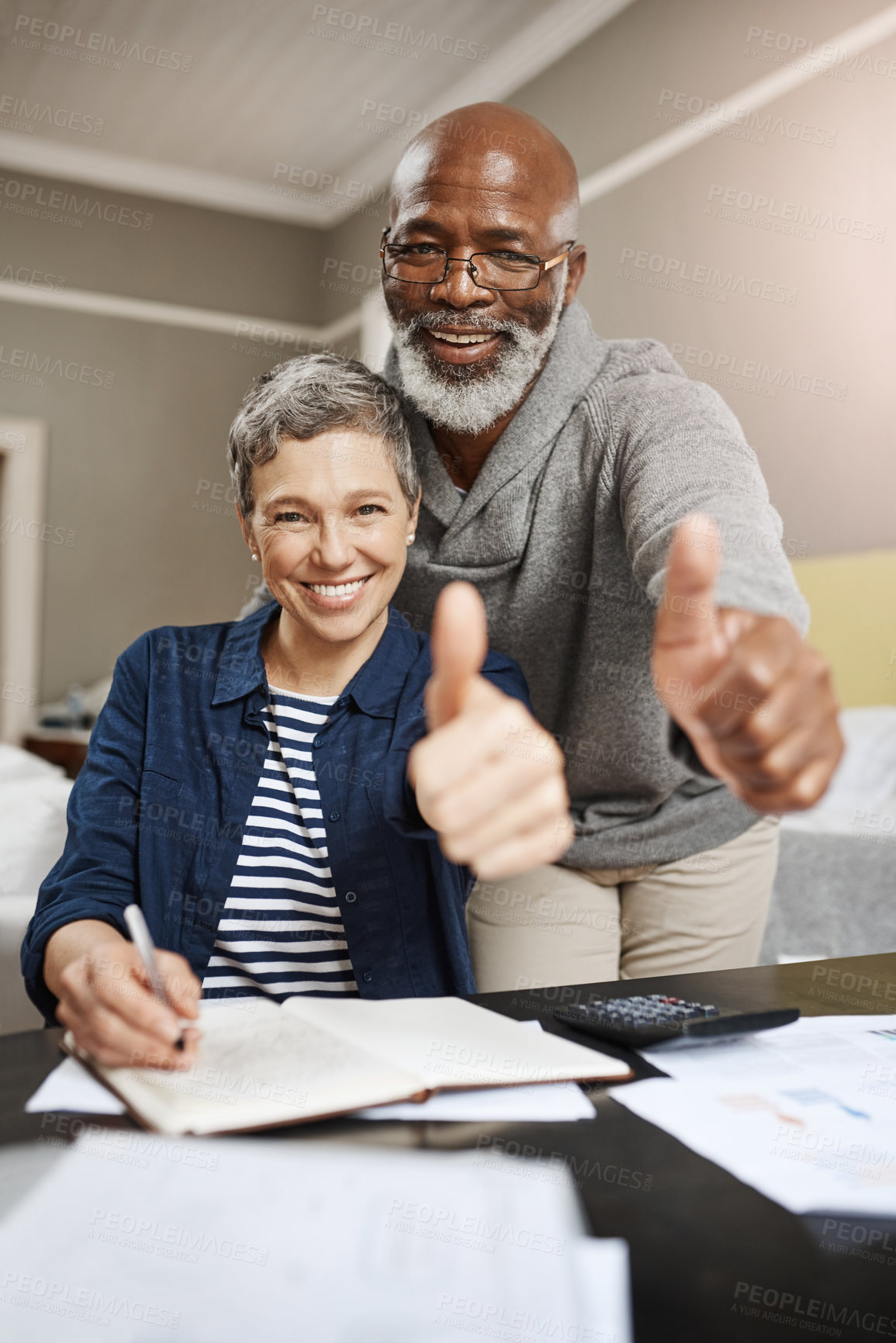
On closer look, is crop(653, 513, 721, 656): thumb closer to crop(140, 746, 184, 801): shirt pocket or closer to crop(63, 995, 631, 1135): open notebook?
crop(63, 995, 631, 1135): open notebook

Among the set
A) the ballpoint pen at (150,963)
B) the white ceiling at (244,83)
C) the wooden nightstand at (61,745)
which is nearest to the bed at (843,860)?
the ballpoint pen at (150,963)

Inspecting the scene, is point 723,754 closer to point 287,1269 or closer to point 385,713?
point 287,1269

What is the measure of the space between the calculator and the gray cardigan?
466mm

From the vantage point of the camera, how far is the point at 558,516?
1.50 metres

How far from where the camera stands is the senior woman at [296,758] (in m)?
1.21

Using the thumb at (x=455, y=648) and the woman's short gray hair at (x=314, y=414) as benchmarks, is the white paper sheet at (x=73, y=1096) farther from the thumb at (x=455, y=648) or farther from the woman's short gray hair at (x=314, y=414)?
the woman's short gray hair at (x=314, y=414)

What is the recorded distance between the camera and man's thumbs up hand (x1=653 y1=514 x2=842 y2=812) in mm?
697

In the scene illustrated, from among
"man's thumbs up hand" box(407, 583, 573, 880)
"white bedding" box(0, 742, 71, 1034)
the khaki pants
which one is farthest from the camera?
"white bedding" box(0, 742, 71, 1034)

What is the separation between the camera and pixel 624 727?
4.99ft

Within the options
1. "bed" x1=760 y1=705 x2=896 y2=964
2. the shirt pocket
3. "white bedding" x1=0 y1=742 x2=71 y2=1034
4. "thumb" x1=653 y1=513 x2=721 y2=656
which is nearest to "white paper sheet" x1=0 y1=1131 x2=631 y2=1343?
"thumb" x1=653 y1=513 x2=721 y2=656

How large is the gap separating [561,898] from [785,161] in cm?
263

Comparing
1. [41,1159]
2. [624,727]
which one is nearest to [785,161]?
[624,727]

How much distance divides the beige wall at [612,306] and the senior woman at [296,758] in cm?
225

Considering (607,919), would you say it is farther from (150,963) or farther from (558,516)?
(150,963)
